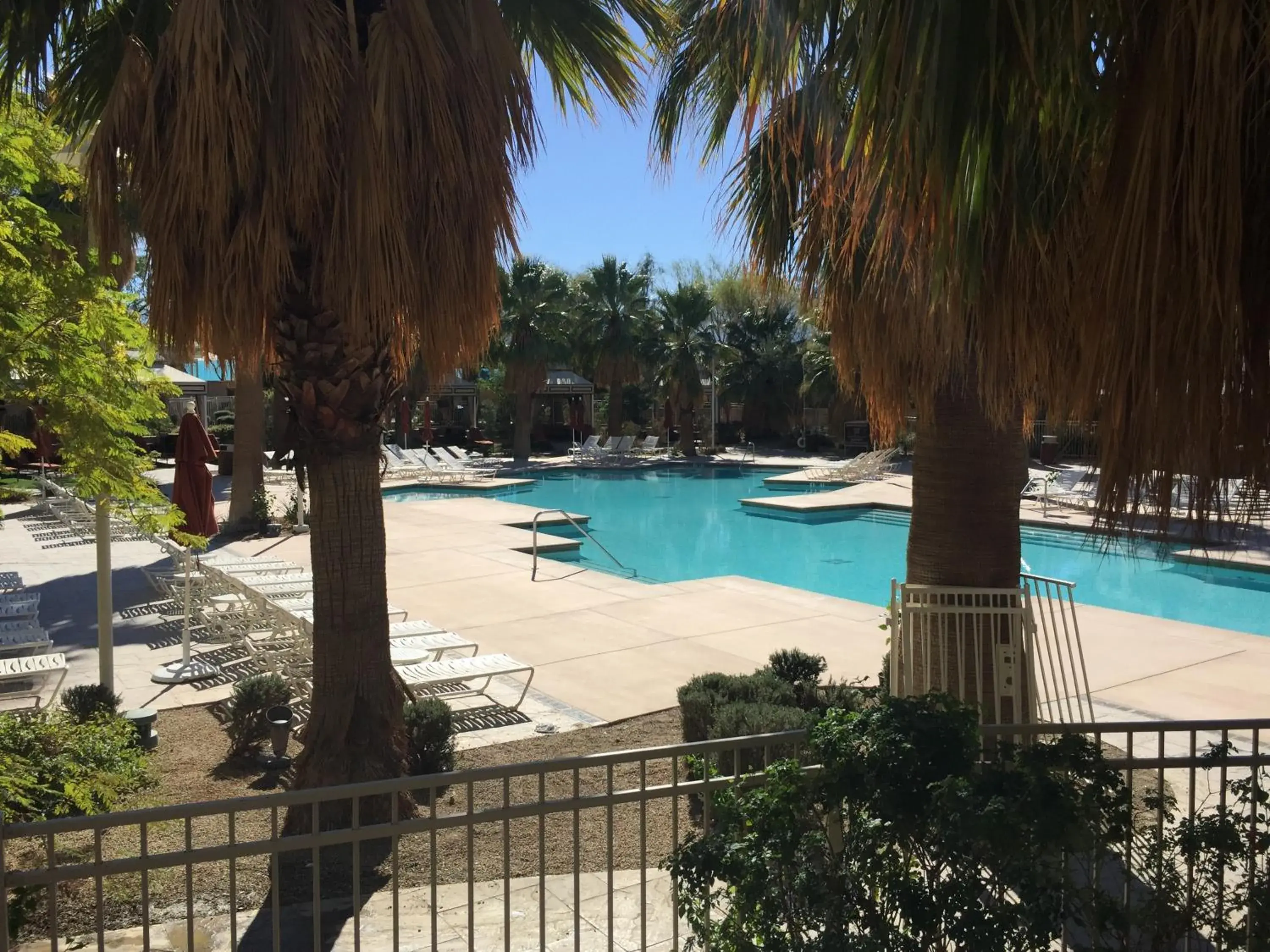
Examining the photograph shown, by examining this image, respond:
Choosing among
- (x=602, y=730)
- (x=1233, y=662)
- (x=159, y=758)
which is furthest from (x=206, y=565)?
(x=1233, y=662)

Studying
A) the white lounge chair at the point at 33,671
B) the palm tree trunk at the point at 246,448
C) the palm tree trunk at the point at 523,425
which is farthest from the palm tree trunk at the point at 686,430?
the white lounge chair at the point at 33,671

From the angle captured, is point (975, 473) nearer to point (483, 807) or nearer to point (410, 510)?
point (483, 807)

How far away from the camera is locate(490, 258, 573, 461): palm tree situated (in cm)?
3644

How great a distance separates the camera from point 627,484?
31.3 meters

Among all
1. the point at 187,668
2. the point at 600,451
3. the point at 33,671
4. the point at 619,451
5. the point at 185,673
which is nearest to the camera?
the point at 33,671

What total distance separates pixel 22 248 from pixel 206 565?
5142mm

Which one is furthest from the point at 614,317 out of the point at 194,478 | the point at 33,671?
the point at 33,671

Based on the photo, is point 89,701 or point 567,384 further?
point 567,384

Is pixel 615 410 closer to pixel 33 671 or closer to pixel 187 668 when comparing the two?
pixel 187 668

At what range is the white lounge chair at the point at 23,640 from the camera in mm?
8383

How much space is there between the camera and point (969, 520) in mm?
6371

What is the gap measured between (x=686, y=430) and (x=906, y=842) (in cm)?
3653

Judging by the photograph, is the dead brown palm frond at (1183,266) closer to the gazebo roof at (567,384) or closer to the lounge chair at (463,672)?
the lounge chair at (463,672)

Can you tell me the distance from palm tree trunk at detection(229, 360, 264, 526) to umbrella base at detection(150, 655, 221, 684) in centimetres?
863
